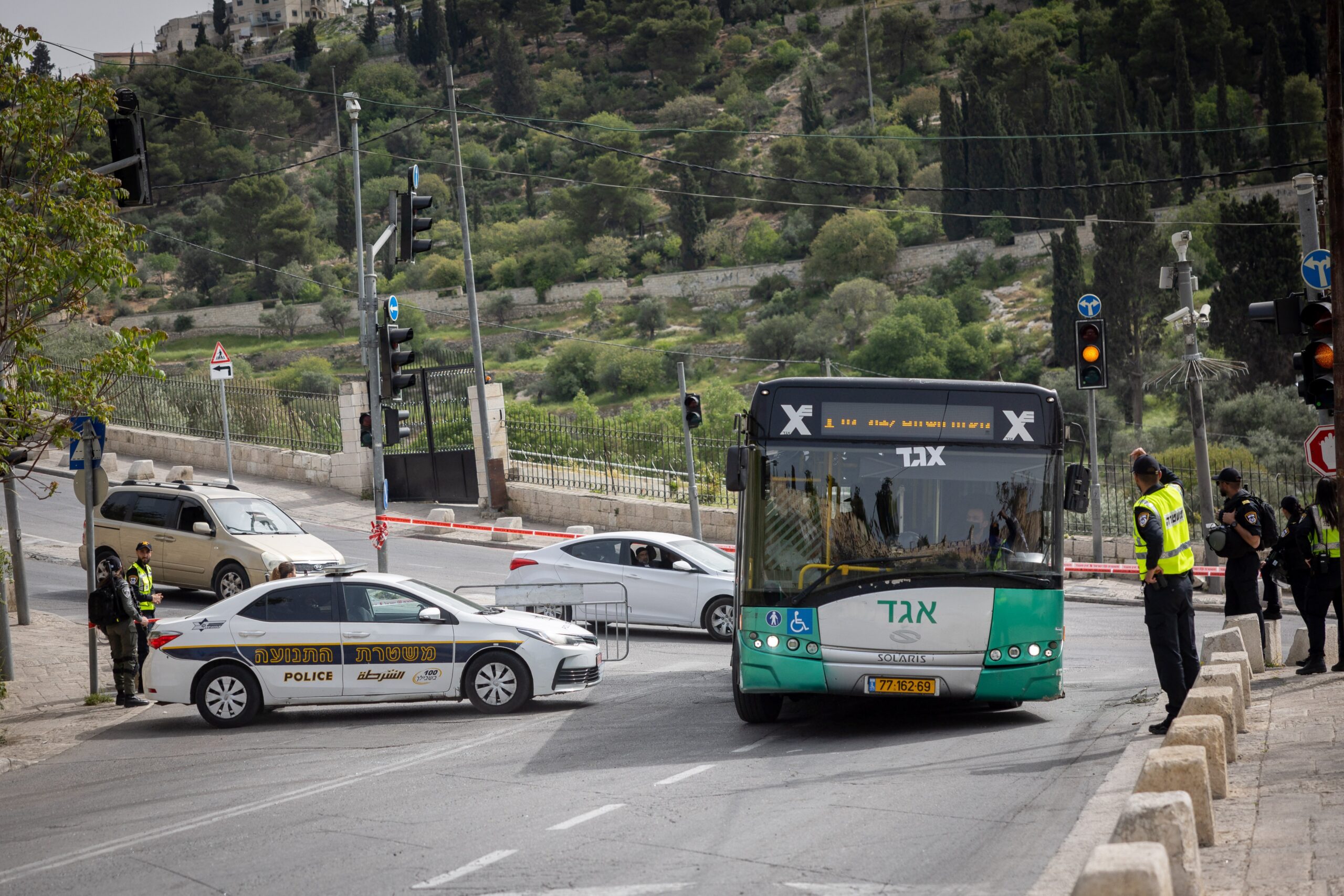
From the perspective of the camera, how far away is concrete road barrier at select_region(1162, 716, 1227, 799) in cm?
649

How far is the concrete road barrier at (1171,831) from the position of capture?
4844 millimetres

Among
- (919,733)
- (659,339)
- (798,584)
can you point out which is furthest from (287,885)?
(659,339)

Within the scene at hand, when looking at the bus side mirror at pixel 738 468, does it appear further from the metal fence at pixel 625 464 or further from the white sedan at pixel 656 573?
the metal fence at pixel 625 464

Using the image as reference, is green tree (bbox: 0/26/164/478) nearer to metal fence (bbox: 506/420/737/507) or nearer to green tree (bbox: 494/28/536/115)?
metal fence (bbox: 506/420/737/507)

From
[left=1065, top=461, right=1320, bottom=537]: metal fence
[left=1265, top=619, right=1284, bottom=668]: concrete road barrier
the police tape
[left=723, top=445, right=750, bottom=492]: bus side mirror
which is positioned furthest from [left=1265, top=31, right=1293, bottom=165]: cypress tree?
[left=723, top=445, right=750, bottom=492]: bus side mirror

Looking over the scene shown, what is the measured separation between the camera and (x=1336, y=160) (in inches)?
336

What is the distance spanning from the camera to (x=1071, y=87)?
9825 cm

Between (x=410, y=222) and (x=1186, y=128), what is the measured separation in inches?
3318

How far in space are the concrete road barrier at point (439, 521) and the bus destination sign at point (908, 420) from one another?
17.8 m

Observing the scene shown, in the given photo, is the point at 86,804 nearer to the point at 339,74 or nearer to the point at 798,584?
the point at 798,584

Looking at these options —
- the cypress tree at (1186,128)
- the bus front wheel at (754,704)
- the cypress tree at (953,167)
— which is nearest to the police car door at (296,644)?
the bus front wheel at (754,704)

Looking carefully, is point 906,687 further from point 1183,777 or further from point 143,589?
point 143,589

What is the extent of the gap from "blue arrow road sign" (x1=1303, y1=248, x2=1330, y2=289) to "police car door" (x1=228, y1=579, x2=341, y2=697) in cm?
990

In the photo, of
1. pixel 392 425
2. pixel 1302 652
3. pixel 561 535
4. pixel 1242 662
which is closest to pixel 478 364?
pixel 561 535
